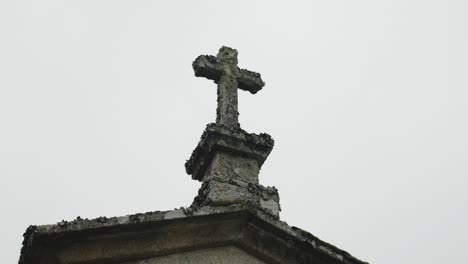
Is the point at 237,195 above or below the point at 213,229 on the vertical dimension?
above

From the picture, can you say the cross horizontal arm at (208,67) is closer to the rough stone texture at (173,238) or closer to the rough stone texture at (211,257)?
the rough stone texture at (173,238)

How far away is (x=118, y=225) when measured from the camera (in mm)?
4352

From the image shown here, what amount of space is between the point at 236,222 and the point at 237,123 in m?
1.31

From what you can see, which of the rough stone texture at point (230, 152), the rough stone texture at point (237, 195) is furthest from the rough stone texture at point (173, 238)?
the rough stone texture at point (230, 152)

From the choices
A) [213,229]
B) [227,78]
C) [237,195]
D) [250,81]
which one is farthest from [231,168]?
[250,81]

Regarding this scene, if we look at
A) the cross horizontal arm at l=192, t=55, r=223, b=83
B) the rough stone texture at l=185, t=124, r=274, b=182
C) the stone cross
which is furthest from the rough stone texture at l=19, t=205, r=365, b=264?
the cross horizontal arm at l=192, t=55, r=223, b=83

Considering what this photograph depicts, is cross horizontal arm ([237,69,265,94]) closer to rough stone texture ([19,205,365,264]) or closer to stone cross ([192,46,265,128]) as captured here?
stone cross ([192,46,265,128])

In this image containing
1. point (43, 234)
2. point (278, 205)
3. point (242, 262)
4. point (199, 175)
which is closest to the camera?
point (43, 234)

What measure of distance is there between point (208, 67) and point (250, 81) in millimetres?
537

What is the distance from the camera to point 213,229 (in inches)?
189

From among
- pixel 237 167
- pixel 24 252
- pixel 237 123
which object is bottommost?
pixel 24 252

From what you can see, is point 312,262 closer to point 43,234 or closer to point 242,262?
point 242,262

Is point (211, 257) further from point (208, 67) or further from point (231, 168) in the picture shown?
point (208, 67)

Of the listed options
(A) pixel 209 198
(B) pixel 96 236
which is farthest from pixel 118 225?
(A) pixel 209 198
